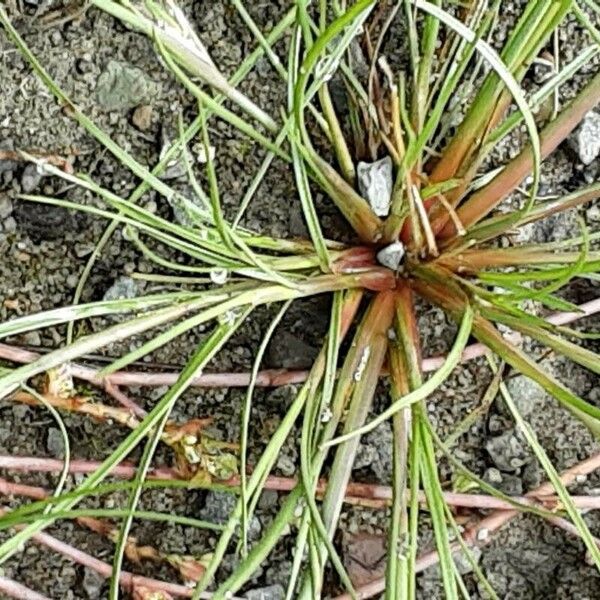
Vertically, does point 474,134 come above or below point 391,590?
above

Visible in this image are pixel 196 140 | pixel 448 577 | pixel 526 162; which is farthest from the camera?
pixel 196 140

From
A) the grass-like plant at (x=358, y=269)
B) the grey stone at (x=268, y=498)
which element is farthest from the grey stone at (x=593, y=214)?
the grey stone at (x=268, y=498)

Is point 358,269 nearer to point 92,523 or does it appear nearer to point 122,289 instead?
point 122,289

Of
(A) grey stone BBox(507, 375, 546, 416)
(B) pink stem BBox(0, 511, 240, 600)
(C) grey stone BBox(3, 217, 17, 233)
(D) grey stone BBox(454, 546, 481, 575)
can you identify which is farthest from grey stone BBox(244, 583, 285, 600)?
(C) grey stone BBox(3, 217, 17, 233)

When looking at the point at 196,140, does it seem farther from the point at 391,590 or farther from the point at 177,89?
the point at 391,590

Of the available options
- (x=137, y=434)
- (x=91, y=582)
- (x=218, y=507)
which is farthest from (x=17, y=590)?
(x=137, y=434)

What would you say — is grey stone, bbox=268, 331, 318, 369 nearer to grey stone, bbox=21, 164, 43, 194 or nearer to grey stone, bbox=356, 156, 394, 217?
grey stone, bbox=356, 156, 394, 217

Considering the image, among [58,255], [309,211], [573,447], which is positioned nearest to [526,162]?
[309,211]
